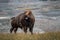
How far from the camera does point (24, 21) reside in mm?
2877

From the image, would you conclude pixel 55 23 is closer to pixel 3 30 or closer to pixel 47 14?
pixel 47 14

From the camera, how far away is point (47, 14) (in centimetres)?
296

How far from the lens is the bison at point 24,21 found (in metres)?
2.88

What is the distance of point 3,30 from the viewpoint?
2891mm

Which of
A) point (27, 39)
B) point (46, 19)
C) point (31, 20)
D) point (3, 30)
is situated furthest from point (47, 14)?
point (3, 30)

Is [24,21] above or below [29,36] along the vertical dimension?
A: above

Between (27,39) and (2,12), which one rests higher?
(2,12)

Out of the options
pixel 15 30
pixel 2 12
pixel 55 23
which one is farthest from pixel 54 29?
pixel 2 12

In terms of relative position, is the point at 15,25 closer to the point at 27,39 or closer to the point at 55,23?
the point at 27,39

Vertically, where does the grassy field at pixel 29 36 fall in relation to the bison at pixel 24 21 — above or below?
below

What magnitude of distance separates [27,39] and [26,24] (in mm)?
211

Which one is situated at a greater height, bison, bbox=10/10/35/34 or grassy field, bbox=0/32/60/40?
bison, bbox=10/10/35/34

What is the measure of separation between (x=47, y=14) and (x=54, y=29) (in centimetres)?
23

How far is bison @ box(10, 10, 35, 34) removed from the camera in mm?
2877
